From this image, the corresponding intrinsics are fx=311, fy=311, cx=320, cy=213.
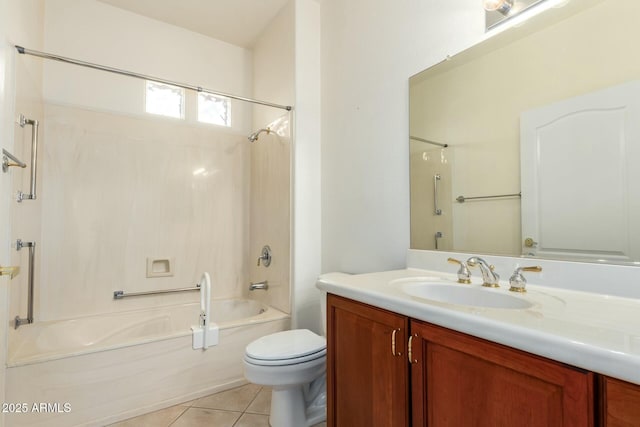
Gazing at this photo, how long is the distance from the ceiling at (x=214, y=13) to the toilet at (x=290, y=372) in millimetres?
2400

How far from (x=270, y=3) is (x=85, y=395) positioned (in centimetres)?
279

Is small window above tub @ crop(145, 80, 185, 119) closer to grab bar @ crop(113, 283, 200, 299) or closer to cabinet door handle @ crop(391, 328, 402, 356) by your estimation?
grab bar @ crop(113, 283, 200, 299)

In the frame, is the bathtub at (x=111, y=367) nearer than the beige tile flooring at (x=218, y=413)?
Yes

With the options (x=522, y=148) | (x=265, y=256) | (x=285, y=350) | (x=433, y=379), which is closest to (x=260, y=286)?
(x=265, y=256)

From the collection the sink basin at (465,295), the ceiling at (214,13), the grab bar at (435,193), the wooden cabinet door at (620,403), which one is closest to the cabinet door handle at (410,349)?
the sink basin at (465,295)

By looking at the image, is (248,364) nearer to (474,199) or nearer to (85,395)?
(85,395)

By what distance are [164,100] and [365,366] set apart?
262cm

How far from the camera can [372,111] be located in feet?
6.07

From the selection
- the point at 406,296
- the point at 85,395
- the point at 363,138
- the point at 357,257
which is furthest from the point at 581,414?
the point at 85,395

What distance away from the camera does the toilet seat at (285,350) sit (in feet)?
4.82

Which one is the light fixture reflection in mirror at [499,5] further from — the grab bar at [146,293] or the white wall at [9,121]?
the grab bar at [146,293]

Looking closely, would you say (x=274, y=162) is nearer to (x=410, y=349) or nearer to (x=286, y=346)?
(x=286, y=346)

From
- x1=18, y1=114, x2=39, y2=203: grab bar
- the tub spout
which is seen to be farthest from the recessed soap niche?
x1=18, y1=114, x2=39, y2=203: grab bar

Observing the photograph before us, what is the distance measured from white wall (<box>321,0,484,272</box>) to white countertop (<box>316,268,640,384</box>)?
715 millimetres
